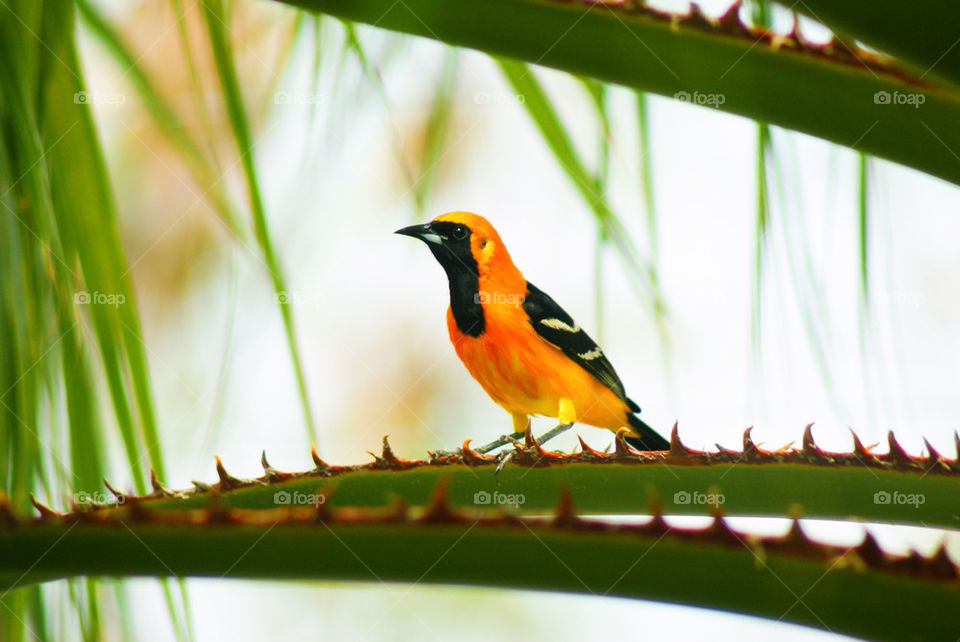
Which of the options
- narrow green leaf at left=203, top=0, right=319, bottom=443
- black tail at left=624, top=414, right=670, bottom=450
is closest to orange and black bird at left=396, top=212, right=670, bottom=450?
black tail at left=624, top=414, right=670, bottom=450

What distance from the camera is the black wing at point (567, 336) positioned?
3049 mm

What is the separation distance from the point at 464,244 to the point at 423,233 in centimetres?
18

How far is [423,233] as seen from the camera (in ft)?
9.19

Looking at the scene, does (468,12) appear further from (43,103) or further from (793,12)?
(43,103)

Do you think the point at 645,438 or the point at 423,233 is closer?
the point at 423,233

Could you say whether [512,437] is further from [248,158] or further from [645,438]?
[248,158]

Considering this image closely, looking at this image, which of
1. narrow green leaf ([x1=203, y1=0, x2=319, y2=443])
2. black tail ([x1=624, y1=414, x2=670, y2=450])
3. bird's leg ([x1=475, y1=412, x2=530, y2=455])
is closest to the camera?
narrow green leaf ([x1=203, y1=0, x2=319, y2=443])

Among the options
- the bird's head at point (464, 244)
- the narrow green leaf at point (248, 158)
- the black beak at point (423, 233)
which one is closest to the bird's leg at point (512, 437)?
the bird's head at point (464, 244)

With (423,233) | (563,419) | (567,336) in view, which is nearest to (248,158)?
(423,233)

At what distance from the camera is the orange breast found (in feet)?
9.41

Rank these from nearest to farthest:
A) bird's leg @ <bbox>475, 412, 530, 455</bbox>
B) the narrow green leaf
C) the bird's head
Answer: the narrow green leaf
bird's leg @ <bbox>475, 412, 530, 455</bbox>
the bird's head

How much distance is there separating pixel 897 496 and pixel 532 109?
40.5 inches

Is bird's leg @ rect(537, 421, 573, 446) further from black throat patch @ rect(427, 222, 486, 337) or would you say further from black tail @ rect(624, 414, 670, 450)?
black throat patch @ rect(427, 222, 486, 337)

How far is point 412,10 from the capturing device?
1261 mm
